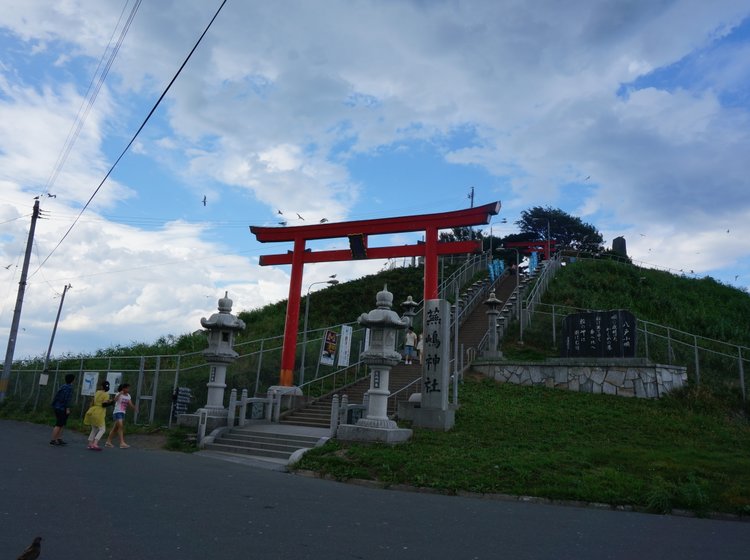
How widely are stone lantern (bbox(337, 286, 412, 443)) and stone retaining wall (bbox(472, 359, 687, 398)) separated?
7109 mm

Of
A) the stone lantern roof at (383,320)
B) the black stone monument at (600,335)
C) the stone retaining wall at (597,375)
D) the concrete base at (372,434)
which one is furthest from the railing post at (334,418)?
the black stone monument at (600,335)

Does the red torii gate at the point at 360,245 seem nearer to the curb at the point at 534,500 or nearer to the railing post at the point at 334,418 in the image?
the railing post at the point at 334,418

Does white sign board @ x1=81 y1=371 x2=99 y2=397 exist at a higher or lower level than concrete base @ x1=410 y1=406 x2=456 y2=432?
higher

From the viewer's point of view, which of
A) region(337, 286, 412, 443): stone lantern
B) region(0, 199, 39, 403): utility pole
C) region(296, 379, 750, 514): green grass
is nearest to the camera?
region(296, 379, 750, 514): green grass

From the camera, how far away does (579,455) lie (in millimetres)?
10562

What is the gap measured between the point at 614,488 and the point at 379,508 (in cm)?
400

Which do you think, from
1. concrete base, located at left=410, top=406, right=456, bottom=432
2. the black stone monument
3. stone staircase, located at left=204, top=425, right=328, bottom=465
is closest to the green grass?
concrete base, located at left=410, top=406, right=456, bottom=432

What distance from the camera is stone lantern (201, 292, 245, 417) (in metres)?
15.4

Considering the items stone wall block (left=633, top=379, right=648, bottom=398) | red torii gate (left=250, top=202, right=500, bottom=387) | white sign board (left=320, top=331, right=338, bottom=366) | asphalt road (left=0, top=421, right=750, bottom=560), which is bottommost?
asphalt road (left=0, top=421, right=750, bottom=560)

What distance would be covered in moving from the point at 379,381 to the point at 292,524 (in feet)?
23.0

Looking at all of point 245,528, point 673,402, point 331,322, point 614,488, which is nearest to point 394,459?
point 614,488

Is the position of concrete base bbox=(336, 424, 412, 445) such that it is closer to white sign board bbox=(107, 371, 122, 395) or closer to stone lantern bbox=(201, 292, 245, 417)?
stone lantern bbox=(201, 292, 245, 417)

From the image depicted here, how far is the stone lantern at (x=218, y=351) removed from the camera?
15.4 m

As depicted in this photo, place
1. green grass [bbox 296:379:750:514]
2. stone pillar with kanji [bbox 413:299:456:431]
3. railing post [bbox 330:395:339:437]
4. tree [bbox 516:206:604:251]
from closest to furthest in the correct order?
green grass [bbox 296:379:750:514] → railing post [bbox 330:395:339:437] → stone pillar with kanji [bbox 413:299:456:431] → tree [bbox 516:206:604:251]
